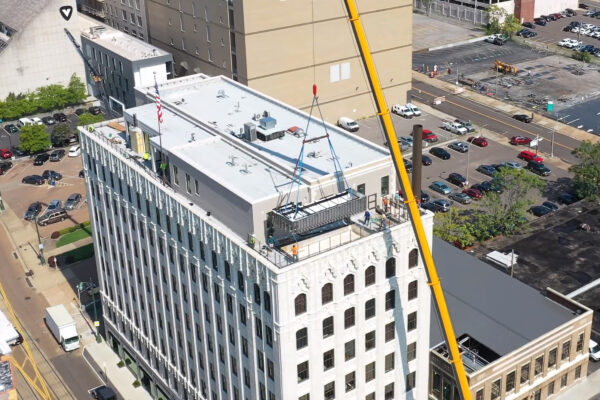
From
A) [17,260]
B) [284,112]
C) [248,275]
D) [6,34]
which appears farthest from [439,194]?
[6,34]

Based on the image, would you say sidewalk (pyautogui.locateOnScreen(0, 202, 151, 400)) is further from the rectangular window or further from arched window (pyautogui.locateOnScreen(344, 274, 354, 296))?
arched window (pyautogui.locateOnScreen(344, 274, 354, 296))

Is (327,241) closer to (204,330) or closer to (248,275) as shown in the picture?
(248,275)

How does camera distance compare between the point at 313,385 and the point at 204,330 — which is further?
the point at 204,330

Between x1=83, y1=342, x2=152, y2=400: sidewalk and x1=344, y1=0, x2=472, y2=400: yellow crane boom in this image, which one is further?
x1=83, y1=342, x2=152, y2=400: sidewalk

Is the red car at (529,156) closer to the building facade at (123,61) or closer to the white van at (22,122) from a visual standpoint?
the building facade at (123,61)

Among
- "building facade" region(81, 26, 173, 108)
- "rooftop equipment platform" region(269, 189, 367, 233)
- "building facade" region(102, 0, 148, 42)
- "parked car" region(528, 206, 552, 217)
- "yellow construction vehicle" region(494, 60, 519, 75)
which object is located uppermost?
"rooftop equipment platform" region(269, 189, 367, 233)

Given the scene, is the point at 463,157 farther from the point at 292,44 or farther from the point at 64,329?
the point at 64,329

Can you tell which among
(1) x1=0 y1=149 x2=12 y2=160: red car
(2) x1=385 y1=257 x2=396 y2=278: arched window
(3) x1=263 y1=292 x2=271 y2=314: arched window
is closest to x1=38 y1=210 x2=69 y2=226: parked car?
(1) x1=0 y1=149 x2=12 y2=160: red car
